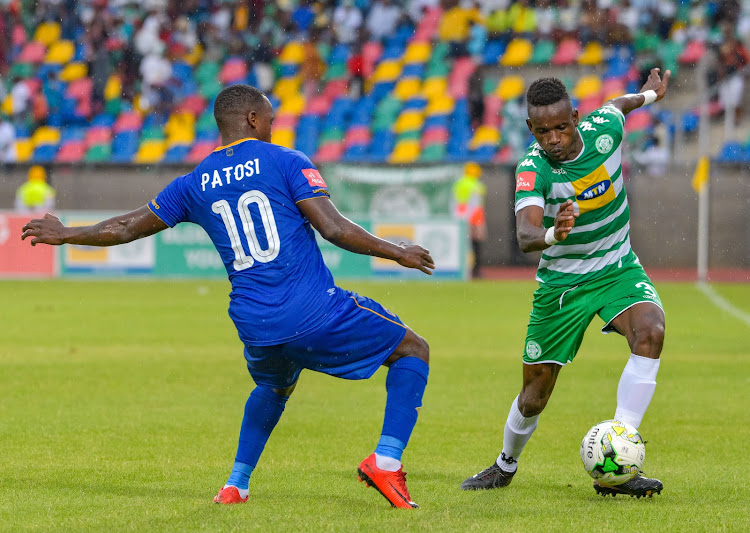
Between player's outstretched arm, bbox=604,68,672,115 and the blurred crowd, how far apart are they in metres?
20.5

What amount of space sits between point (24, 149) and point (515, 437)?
25129 millimetres

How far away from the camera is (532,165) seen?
5715 mm

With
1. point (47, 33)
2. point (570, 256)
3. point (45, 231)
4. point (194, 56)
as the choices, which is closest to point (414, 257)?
point (570, 256)

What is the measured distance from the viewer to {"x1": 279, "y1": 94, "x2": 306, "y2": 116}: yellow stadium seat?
93.6 feet

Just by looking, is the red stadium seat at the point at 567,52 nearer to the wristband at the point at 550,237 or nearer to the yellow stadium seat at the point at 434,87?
the yellow stadium seat at the point at 434,87

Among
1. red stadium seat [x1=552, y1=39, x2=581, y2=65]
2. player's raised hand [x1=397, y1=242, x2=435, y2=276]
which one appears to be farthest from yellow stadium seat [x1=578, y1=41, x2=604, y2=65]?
player's raised hand [x1=397, y1=242, x2=435, y2=276]

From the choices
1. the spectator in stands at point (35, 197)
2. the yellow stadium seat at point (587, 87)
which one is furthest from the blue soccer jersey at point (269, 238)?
the yellow stadium seat at point (587, 87)

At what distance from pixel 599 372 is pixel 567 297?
4.97 m

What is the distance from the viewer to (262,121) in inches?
202

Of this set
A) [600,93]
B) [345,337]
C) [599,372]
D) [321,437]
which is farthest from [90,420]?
[600,93]

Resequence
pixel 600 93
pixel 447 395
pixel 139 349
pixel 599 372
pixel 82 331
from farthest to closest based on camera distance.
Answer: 1. pixel 600 93
2. pixel 82 331
3. pixel 139 349
4. pixel 599 372
5. pixel 447 395

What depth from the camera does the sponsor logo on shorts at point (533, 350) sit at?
5.86 meters

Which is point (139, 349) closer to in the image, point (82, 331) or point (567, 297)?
point (82, 331)

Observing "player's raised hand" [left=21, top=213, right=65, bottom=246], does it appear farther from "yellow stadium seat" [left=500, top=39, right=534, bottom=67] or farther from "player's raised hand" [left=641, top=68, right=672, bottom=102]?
"yellow stadium seat" [left=500, top=39, right=534, bottom=67]
